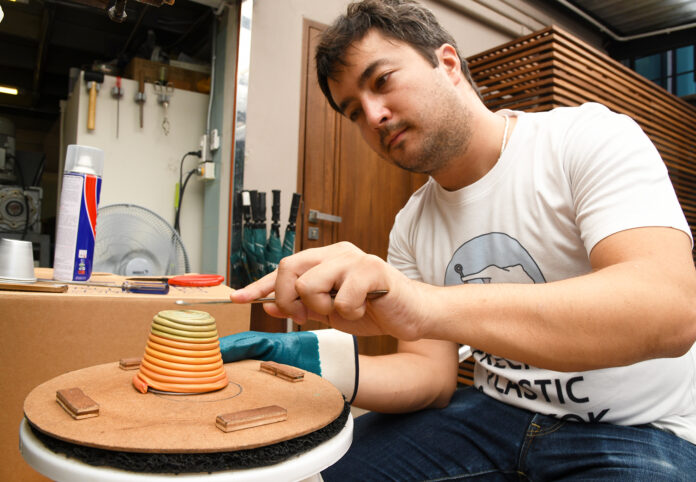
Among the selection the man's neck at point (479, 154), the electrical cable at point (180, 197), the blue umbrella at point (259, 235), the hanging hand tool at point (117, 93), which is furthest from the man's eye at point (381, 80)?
the hanging hand tool at point (117, 93)

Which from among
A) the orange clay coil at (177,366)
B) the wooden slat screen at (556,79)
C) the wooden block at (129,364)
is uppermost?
the wooden slat screen at (556,79)

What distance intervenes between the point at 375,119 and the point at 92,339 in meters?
0.84

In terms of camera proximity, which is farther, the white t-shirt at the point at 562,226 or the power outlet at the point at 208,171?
the power outlet at the point at 208,171

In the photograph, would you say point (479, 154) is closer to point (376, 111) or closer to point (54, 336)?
point (376, 111)

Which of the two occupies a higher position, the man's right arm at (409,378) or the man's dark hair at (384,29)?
the man's dark hair at (384,29)

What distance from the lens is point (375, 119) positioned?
1.23 metres

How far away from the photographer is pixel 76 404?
556 mm

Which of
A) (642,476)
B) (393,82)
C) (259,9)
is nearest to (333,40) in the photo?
(393,82)

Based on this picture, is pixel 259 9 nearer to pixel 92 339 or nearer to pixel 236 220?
pixel 236 220

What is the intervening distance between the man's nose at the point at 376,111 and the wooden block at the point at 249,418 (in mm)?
847

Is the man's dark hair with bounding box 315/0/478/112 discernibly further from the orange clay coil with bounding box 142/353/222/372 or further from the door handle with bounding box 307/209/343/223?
the door handle with bounding box 307/209/343/223

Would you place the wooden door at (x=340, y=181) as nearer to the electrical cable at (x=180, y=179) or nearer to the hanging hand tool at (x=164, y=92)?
the electrical cable at (x=180, y=179)

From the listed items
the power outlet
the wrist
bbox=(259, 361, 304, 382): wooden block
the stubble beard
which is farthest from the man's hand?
the power outlet

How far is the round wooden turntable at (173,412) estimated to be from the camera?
0.50 m
